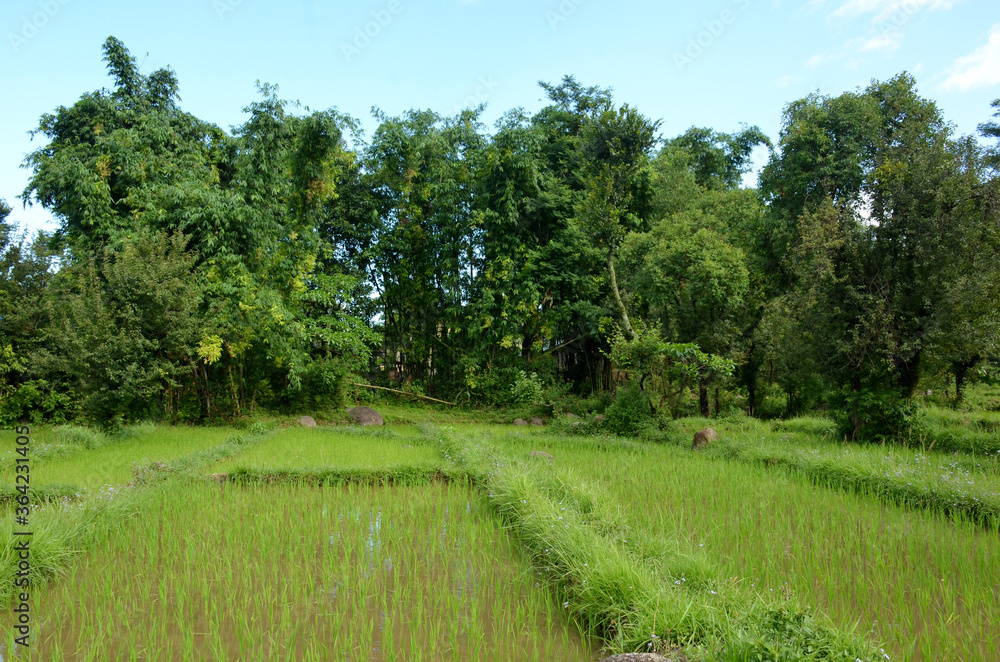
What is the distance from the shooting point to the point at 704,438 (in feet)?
33.4

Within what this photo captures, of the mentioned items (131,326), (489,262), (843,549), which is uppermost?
(489,262)

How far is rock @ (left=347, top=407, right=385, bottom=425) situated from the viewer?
1520 centimetres

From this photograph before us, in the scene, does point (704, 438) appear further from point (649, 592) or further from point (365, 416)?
point (365, 416)

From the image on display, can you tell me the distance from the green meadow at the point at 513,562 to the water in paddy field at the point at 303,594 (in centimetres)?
2

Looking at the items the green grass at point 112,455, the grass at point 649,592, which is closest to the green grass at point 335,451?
the green grass at point 112,455

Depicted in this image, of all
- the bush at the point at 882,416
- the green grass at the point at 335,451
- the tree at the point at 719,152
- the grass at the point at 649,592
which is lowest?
the green grass at the point at 335,451

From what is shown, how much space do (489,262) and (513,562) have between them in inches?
512

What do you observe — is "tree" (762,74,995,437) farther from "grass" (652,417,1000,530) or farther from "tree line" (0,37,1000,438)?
"grass" (652,417,1000,530)

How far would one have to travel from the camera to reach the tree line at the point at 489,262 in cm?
949

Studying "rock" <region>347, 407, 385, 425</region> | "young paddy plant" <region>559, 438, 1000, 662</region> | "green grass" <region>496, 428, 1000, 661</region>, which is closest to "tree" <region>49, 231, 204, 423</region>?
"rock" <region>347, 407, 385, 425</region>

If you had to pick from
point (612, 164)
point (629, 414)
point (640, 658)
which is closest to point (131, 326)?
point (629, 414)

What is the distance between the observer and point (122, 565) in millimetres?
4160

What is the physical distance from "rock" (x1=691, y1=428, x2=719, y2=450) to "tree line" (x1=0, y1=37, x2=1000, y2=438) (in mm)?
1318

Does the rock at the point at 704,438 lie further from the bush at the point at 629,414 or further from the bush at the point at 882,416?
the bush at the point at 882,416
